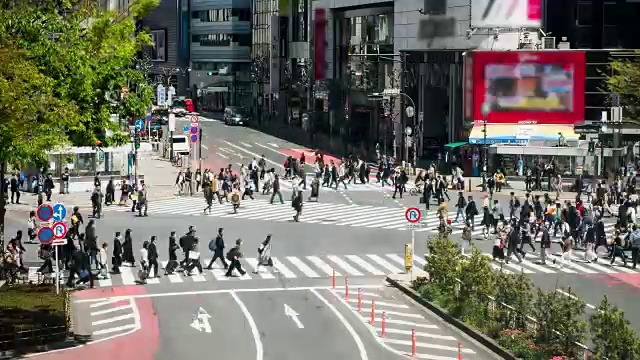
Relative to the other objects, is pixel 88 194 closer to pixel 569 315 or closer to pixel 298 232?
pixel 298 232

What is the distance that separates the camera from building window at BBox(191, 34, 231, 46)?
166250 millimetres

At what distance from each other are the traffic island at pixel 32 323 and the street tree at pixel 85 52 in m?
4.61

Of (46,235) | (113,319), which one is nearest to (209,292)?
(113,319)

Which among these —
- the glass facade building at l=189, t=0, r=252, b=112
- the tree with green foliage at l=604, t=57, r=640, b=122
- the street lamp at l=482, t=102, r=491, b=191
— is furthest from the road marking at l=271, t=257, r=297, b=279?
the glass facade building at l=189, t=0, r=252, b=112

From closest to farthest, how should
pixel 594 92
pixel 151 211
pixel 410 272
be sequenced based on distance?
pixel 410 272 → pixel 151 211 → pixel 594 92

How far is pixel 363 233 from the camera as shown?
5406cm

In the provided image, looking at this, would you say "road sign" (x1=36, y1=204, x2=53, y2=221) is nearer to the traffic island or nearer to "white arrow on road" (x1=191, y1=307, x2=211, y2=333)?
the traffic island

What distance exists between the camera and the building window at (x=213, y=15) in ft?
544

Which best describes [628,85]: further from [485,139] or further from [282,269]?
[282,269]

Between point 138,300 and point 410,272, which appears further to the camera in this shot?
point 410,272

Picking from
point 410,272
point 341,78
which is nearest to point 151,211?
point 410,272

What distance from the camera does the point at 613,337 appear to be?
24.9 meters

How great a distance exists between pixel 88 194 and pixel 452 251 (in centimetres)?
3382

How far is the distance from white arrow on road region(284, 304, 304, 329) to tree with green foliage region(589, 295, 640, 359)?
1082cm
